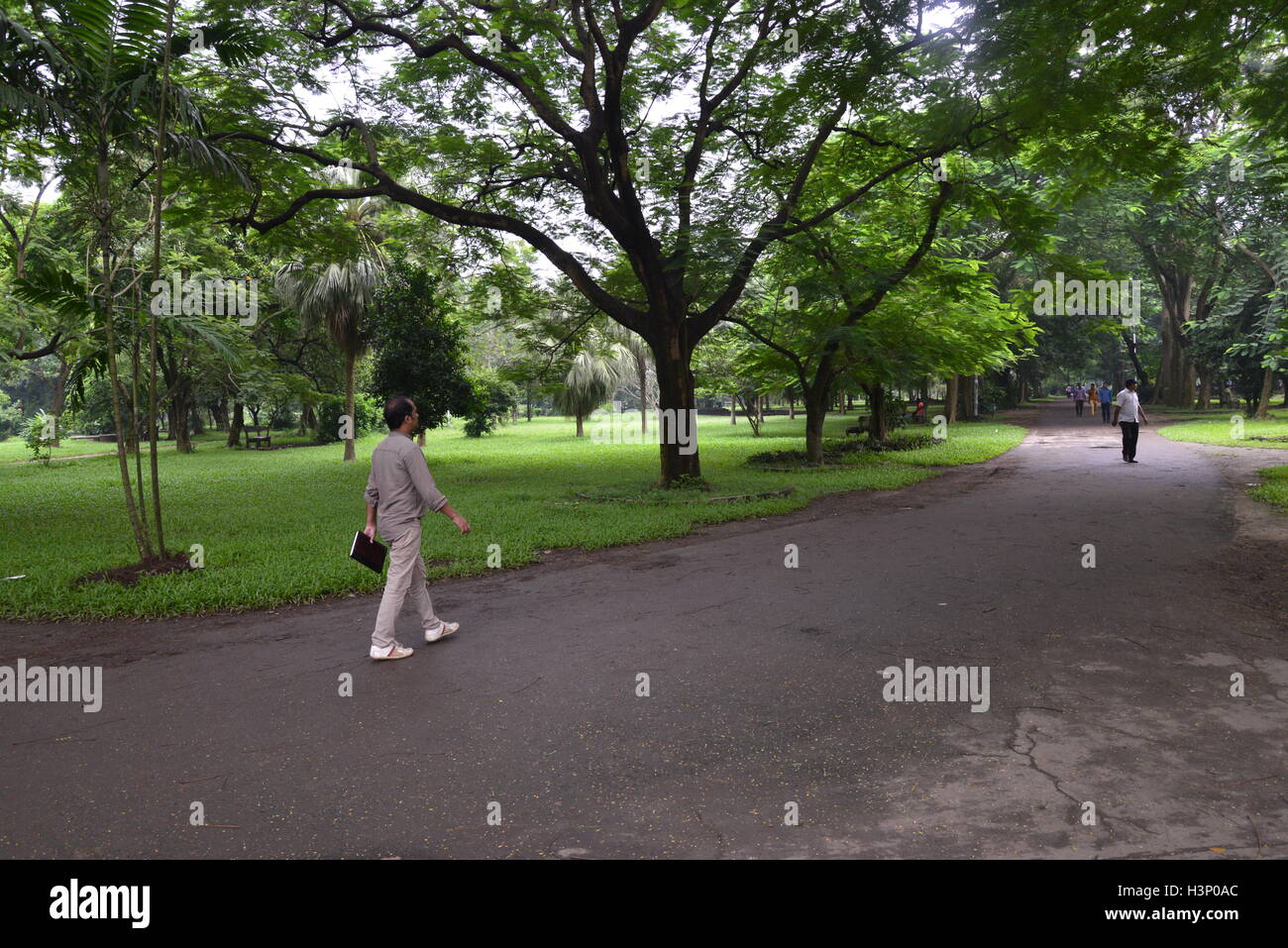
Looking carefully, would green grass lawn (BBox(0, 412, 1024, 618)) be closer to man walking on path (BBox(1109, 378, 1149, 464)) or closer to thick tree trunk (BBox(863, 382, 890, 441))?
thick tree trunk (BBox(863, 382, 890, 441))

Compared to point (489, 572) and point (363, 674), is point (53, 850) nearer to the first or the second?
point (363, 674)

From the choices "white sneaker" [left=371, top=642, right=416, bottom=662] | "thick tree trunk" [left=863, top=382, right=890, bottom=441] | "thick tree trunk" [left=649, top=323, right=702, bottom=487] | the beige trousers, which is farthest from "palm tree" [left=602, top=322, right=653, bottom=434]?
"white sneaker" [left=371, top=642, right=416, bottom=662]

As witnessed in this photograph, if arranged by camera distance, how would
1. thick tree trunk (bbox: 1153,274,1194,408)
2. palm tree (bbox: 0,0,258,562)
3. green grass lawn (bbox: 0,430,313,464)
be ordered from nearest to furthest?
1. palm tree (bbox: 0,0,258,562)
2. green grass lawn (bbox: 0,430,313,464)
3. thick tree trunk (bbox: 1153,274,1194,408)

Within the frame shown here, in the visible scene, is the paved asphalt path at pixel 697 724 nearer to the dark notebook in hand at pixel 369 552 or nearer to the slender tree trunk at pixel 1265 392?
the dark notebook in hand at pixel 369 552

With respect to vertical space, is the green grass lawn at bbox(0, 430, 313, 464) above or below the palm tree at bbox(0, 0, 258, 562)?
below

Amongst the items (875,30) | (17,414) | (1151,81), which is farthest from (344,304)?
(17,414)

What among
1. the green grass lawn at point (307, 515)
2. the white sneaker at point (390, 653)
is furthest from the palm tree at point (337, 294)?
the white sneaker at point (390, 653)

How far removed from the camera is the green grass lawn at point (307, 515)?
7855mm

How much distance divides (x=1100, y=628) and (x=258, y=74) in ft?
46.4

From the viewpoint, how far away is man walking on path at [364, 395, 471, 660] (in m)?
5.84

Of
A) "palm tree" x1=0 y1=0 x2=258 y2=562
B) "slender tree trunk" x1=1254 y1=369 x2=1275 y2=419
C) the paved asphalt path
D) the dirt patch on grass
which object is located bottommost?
the paved asphalt path

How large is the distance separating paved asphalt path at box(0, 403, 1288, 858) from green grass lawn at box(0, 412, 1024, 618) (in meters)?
0.84

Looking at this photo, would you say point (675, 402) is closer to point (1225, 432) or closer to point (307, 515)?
point (307, 515)

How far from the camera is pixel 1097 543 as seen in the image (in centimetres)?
902
